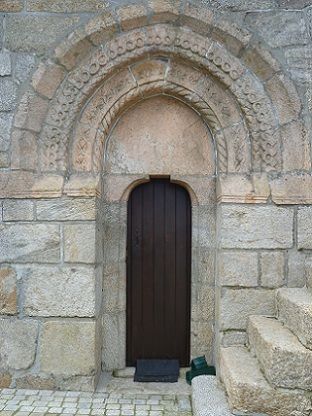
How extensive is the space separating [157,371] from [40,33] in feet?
10.3

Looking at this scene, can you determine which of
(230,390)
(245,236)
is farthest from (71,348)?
(245,236)

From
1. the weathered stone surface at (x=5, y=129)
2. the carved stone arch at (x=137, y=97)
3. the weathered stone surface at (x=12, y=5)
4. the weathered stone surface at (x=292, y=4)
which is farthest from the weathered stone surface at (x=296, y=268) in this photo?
the weathered stone surface at (x=12, y=5)

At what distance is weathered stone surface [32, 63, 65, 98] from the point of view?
3.43 metres

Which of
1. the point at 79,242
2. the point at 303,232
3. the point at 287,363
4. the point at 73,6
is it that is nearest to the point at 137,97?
the point at 73,6

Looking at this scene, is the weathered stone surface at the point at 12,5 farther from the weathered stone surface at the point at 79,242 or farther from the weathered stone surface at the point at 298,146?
the weathered stone surface at the point at 298,146

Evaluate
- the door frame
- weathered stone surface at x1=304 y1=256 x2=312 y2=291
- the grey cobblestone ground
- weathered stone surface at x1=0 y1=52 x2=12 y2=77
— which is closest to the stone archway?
the door frame

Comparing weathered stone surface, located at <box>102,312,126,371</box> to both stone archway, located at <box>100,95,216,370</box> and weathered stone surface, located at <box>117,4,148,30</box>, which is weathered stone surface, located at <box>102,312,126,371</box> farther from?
weathered stone surface, located at <box>117,4,148,30</box>

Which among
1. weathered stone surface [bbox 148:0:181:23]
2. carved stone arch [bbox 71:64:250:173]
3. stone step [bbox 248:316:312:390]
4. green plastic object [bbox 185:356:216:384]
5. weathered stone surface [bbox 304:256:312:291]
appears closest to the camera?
stone step [bbox 248:316:312:390]

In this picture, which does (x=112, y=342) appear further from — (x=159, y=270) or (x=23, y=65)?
(x=23, y=65)

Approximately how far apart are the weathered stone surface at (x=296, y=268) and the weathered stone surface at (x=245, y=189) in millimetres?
528

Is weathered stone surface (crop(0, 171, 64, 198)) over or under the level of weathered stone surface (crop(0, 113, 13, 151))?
under

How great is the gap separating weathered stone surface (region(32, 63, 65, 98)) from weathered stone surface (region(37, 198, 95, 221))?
35.7 inches

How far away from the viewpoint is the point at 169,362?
386 centimetres

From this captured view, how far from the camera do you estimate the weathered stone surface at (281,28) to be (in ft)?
11.3
